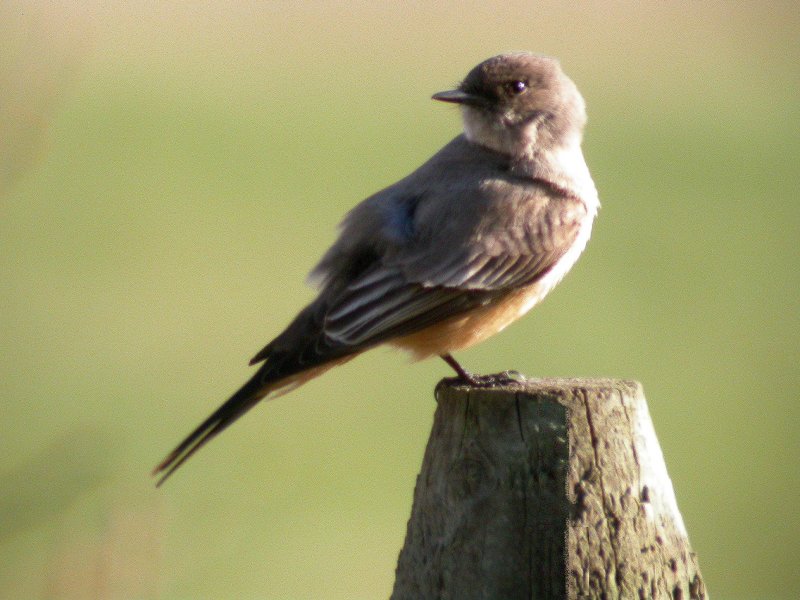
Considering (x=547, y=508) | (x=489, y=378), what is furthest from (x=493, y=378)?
(x=547, y=508)

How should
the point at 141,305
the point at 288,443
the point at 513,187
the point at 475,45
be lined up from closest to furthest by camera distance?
the point at 513,187 < the point at 288,443 < the point at 141,305 < the point at 475,45

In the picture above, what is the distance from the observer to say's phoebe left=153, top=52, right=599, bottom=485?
479cm

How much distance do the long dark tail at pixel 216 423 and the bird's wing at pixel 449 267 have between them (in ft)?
1.33

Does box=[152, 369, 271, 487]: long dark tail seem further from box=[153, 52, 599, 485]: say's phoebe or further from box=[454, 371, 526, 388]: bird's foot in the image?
box=[454, 371, 526, 388]: bird's foot

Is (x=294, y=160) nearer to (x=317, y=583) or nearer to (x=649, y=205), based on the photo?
(x=649, y=205)

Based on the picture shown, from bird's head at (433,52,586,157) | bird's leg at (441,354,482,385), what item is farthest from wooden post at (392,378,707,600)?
bird's head at (433,52,586,157)

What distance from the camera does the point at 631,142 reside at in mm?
16859

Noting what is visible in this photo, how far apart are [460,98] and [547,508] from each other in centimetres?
279

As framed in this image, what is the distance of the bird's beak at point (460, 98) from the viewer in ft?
18.0

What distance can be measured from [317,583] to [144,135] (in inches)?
331

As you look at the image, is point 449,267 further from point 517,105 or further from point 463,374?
point 517,105

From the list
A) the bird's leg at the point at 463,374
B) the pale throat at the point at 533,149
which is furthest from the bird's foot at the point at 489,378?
the pale throat at the point at 533,149

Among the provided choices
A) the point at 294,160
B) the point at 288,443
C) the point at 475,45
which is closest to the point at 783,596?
the point at 288,443

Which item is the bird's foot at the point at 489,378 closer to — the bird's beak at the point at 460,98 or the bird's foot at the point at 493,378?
the bird's foot at the point at 493,378
